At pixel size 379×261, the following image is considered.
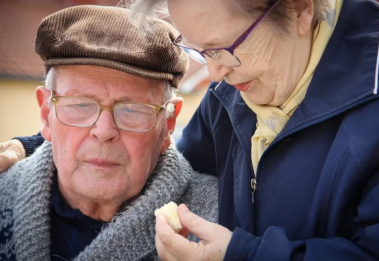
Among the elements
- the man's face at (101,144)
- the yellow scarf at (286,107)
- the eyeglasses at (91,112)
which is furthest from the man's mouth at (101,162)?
the yellow scarf at (286,107)

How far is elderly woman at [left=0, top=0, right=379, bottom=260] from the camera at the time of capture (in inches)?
53.6

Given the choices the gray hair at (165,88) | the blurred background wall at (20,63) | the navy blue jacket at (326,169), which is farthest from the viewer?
the blurred background wall at (20,63)

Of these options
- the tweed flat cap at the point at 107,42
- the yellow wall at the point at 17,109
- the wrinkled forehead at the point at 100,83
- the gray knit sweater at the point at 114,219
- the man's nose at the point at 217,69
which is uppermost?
the man's nose at the point at 217,69

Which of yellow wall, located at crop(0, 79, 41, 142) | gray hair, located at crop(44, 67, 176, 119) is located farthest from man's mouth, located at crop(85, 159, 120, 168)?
yellow wall, located at crop(0, 79, 41, 142)

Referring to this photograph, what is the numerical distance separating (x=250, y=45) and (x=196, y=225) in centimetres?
61

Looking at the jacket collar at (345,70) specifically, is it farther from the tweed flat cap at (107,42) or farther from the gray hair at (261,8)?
the tweed flat cap at (107,42)

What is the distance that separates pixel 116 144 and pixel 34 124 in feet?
8.98

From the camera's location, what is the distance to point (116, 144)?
6.45 ft

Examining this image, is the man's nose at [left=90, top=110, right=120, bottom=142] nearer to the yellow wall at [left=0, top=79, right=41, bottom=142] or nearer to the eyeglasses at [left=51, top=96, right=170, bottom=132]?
the eyeglasses at [left=51, top=96, right=170, bottom=132]

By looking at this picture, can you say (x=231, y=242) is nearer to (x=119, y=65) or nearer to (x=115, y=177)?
(x=115, y=177)

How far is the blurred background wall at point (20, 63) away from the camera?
12.5 ft

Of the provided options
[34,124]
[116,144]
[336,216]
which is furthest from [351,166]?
[34,124]

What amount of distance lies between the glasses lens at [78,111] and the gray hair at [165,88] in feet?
0.38

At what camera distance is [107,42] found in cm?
192
